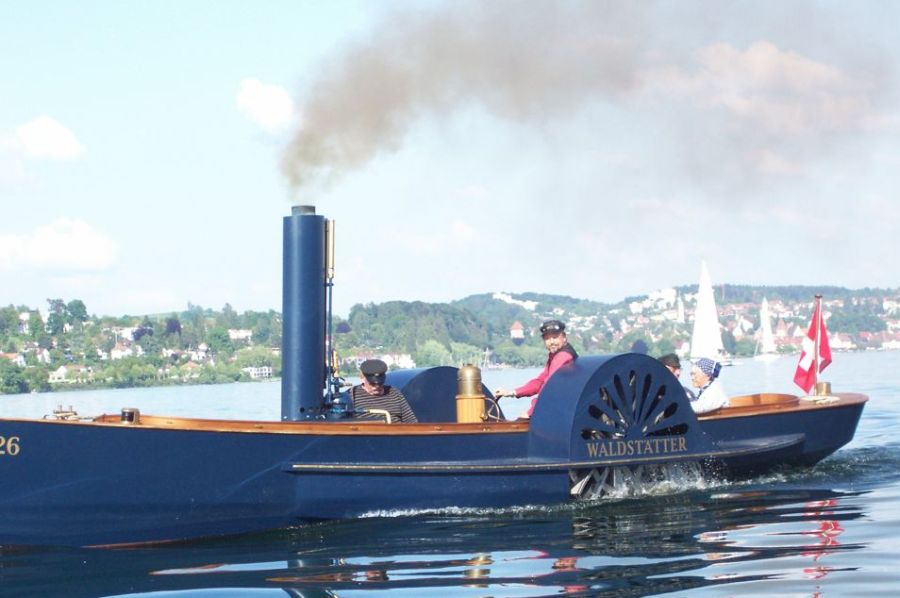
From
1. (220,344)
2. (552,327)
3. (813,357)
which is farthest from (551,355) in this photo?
(220,344)

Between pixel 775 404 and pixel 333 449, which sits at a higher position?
pixel 775 404

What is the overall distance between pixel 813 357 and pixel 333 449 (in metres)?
7.76

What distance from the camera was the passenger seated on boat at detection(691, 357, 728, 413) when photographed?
1430 cm

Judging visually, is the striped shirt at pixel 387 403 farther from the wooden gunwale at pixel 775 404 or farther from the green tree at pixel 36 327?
the green tree at pixel 36 327

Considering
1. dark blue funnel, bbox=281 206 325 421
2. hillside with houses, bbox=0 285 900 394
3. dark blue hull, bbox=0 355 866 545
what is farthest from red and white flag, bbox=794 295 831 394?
hillside with houses, bbox=0 285 900 394

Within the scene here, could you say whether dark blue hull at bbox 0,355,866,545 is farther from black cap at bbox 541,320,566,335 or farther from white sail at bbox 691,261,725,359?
white sail at bbox 691,261,725,359

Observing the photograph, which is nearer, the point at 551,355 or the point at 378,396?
the point at 378,396

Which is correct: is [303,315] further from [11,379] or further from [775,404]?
[11,379]

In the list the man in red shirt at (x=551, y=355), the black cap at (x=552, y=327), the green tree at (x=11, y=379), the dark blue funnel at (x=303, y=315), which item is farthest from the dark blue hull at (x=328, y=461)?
the green tree at (x=11, y=379)

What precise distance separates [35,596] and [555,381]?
5.09 meters

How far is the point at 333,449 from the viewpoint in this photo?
11.7 m

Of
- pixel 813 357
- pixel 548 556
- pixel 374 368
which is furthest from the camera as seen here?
pixel 813 357

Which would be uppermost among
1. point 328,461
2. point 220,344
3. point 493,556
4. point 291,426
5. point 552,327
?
point 220,344

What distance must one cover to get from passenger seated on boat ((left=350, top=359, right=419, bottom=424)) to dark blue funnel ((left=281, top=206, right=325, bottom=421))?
44 centimetres
